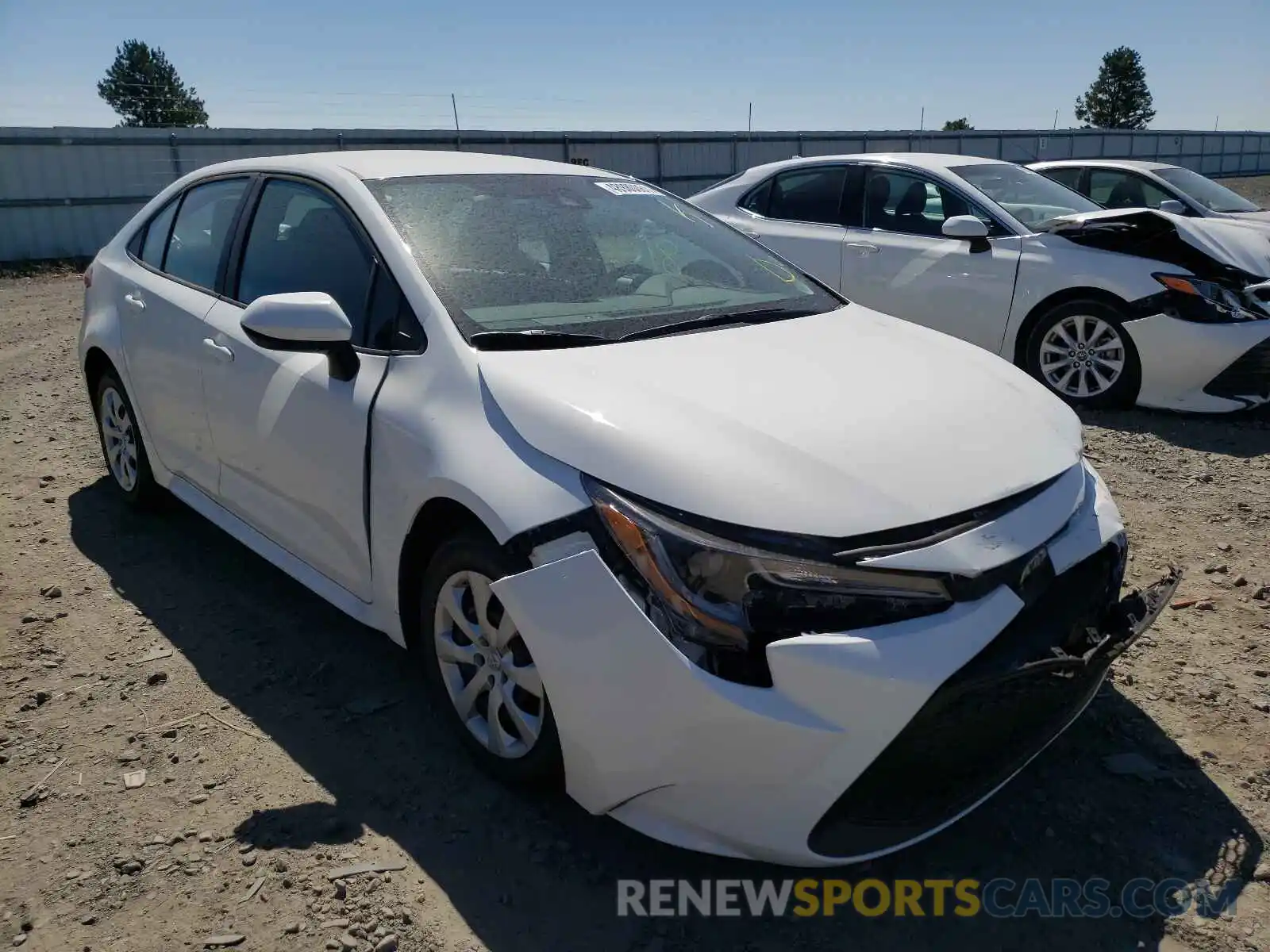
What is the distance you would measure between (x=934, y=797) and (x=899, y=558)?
0.53 m

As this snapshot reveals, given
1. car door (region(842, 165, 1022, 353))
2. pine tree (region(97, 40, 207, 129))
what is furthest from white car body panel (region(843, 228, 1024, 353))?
pine tree (region(97, 40, 207, 129))

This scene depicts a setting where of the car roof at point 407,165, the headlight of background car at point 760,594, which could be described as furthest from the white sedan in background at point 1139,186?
the headlight of background car at point 760,594

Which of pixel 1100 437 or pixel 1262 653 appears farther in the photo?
pixel 1100 437

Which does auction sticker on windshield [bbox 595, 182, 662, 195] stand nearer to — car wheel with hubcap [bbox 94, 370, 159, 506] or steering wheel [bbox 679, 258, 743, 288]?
steering wheel [bbox 679, 258, 743, 288]

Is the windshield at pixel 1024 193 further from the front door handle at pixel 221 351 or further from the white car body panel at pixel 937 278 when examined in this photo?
the front door handle at pixel 221 351

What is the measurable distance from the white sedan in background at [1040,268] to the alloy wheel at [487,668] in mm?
4799

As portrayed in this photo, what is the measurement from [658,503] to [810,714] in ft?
1.73

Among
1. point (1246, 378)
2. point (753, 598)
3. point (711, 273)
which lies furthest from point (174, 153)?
point (753, 598)

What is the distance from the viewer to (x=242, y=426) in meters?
3.38

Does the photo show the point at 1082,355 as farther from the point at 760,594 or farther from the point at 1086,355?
the point at 760,594

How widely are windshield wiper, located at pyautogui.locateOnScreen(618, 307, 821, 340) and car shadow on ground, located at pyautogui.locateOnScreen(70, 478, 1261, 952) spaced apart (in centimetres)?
130

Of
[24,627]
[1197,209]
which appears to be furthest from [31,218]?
[1197,209]

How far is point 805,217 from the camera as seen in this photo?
24.2ft

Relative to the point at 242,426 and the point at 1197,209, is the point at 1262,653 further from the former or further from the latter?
the point at 1197,209
